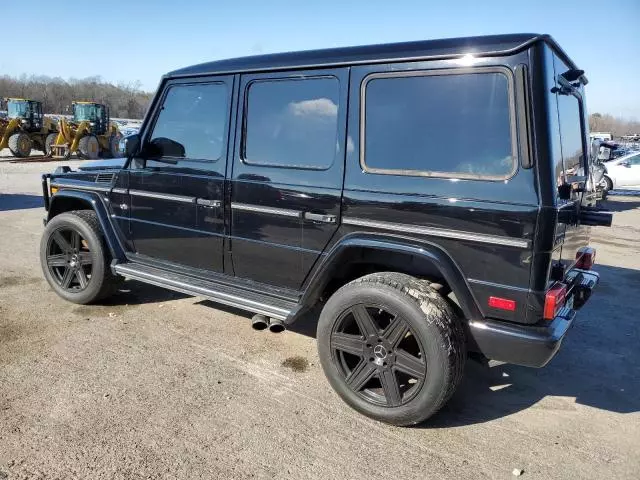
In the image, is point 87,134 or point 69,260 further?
point 87,134

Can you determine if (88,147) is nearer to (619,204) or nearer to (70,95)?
(619,204)

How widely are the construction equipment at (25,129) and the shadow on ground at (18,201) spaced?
12.0m

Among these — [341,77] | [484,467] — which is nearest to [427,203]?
[341,77]

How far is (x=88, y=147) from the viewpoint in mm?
23484

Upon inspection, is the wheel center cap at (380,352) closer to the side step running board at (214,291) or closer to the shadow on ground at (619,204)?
the side step running board at (214,291)

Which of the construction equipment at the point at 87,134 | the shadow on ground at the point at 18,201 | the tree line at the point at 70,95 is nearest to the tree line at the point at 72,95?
the tree line at the point at 70,95

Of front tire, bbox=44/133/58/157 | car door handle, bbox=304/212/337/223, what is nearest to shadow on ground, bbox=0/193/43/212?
car door handle, bbox=304/212/337/223

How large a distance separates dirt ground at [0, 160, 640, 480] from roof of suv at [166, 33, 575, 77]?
212 cm

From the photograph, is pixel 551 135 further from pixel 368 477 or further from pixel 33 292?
pixel 33 292

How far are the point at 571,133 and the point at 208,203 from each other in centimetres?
251

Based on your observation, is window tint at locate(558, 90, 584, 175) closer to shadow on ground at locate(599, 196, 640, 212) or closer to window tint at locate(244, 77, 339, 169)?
window tint at locate(244, 77, 339, 169)

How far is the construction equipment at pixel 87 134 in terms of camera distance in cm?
2297

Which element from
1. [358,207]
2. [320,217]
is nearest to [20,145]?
[320,217]

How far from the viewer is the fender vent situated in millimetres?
4363
